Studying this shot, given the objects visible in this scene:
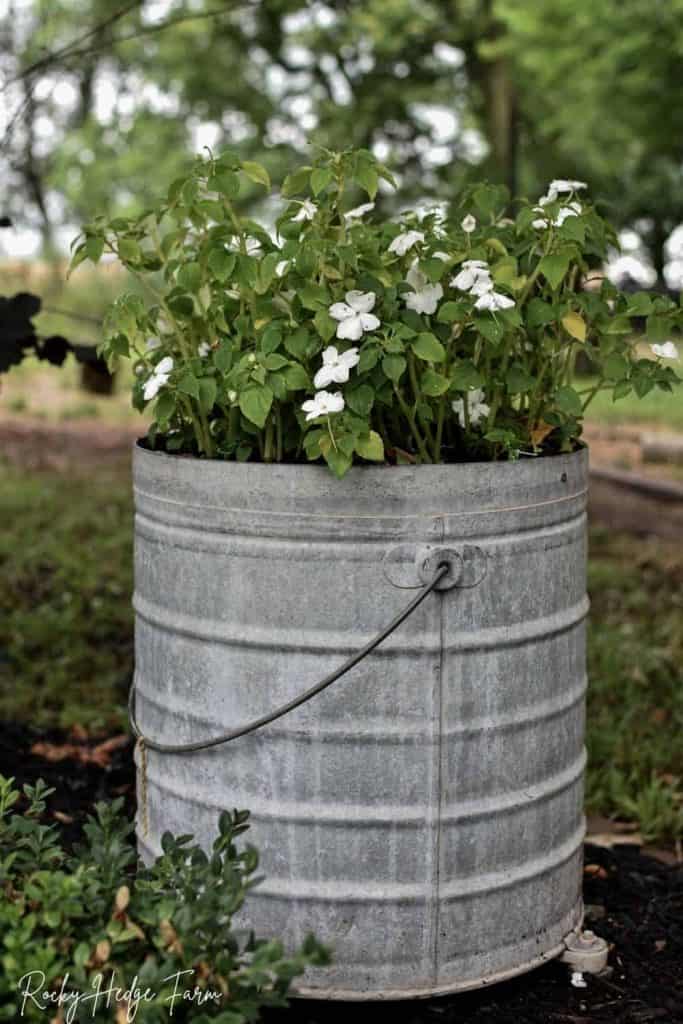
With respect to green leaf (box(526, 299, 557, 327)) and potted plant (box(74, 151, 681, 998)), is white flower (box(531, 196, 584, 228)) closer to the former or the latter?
potted plant (box(74, 151, 681, 998))

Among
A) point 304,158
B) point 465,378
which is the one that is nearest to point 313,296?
point 465,378

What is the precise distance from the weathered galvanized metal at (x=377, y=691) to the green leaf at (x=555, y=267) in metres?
0.33

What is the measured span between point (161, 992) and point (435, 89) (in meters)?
11.3

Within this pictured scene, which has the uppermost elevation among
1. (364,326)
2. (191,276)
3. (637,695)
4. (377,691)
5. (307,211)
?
(307,211)

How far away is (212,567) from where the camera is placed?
2.19 meters

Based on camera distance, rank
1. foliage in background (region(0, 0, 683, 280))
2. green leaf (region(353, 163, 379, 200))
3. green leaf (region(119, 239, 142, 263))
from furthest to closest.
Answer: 1. foliage in background (region(0, 0, 683, 280))
2. green leaf (region(119, 239, 142, 263))
3. green leaf (region(353, 163, 379, 200))

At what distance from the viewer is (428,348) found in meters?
2.10

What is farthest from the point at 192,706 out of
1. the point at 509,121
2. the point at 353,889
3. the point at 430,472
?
the point at 509,121

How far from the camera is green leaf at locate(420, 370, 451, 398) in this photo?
214 centimetres

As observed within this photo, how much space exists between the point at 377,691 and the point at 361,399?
0.50 meters

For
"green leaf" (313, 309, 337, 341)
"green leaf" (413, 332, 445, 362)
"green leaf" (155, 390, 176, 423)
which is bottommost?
"green leaf" (155, 390, 176, 423)

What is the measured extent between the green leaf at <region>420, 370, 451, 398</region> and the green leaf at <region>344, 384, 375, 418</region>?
102mm

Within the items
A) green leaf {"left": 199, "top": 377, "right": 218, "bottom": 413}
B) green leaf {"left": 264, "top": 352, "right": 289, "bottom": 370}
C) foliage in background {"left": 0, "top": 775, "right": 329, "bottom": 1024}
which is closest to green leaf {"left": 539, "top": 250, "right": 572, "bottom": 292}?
green leaf {"left": 264, "top": 352, "right": 289, "bottom": 370}

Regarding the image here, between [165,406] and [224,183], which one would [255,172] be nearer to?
[224,183]
